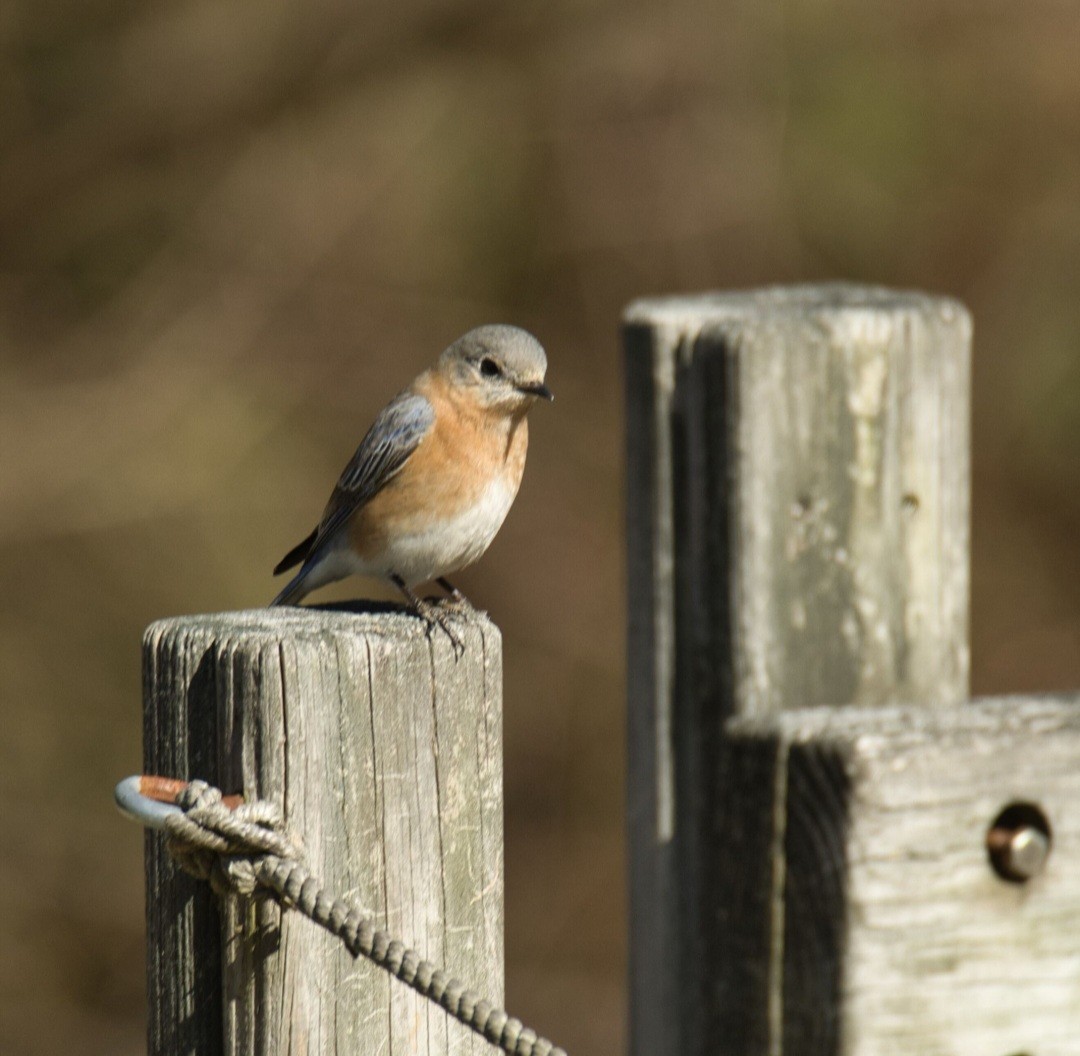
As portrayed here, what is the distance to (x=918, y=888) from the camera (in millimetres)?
1736

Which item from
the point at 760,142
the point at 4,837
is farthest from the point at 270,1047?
the point at 760,142

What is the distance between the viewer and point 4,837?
322 inches

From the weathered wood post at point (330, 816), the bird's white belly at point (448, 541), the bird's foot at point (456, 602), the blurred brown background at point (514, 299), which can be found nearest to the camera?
the weathered wood post at point (330, 816)

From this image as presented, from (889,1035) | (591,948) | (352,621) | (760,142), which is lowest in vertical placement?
(591,948)

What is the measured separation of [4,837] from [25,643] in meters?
0.93

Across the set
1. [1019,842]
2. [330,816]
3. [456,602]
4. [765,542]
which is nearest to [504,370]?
[456,602]

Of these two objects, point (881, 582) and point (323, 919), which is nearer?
point (323, 919)

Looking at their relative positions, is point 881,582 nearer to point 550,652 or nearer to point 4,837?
point 550,652

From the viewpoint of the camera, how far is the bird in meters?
4.52

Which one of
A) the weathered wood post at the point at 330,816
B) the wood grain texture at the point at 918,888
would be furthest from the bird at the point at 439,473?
the wood grain texture at the point at 918,888

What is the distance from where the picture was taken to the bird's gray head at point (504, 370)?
183 inches

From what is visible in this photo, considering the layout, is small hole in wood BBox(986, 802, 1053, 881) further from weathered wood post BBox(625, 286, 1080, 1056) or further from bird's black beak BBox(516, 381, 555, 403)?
bird's black beak BBox(516, 381, 555, 403)

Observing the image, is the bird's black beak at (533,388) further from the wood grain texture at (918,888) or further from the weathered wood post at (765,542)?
the wood grain texture at (918,888)

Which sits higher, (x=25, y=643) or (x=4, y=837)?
(x=25, y=643)
